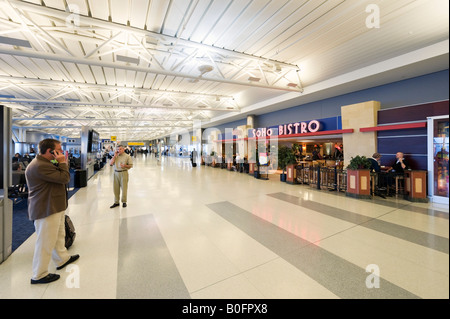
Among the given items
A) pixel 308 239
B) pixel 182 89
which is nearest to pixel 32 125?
pixel 182 89

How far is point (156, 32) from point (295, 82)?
20.0ft

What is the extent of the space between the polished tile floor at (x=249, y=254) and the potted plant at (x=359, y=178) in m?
1.05

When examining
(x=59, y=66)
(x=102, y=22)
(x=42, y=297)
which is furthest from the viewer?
(x=59, y=66)

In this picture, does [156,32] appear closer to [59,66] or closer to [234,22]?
[234,22]

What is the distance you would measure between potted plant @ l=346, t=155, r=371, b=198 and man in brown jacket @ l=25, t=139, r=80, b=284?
735cm

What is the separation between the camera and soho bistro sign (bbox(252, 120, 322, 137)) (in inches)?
392

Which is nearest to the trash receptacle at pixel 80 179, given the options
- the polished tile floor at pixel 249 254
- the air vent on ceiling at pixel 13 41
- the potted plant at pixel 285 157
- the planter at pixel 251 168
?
the polished tile floor at pixel 249 254

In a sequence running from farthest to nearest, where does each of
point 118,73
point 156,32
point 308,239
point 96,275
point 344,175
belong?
point 118,73
point 344,175
point 156,32
point 308,239
point 96,275

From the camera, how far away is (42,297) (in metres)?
2.23

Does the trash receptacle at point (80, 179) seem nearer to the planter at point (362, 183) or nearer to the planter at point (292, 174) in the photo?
the planter at point (292, 174)

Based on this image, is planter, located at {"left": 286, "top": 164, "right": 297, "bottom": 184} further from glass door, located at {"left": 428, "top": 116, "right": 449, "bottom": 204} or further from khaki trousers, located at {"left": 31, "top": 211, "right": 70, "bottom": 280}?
khaki trousers, located at {"left": 31, "top": 211, "right": 70, "bottom": 280}

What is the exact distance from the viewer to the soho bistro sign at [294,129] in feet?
32.7

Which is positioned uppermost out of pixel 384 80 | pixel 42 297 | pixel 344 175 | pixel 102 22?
pixel 102 22

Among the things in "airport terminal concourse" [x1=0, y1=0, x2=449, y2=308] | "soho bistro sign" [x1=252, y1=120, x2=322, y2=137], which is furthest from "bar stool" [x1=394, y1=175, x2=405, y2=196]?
"soho bistro sign" [x1=252, y1=120, x2=322, y2=137]
